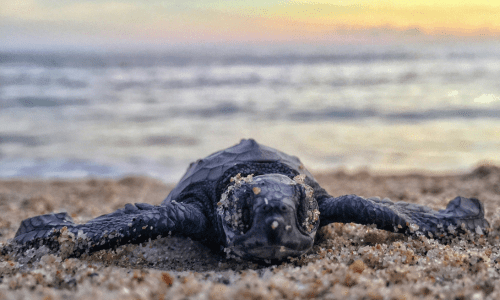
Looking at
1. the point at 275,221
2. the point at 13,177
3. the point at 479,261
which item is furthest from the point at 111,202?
the point at 479,261

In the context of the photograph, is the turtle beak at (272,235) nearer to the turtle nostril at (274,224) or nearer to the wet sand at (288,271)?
the turtle nostril at (274,224)

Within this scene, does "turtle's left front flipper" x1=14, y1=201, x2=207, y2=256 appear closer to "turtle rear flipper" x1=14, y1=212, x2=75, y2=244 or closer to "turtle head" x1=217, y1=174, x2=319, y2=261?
"turtle rear flipper" x1=14, y1=212, x2=75, y2=244

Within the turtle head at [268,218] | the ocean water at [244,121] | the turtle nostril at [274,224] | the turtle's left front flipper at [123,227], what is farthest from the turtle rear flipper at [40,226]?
the ocean water at [244,121]

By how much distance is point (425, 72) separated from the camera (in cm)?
2833

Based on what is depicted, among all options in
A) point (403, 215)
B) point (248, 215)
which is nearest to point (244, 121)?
point (403, 215)

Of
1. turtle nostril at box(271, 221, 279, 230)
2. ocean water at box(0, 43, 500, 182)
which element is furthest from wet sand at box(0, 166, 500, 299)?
ocean water at box(0, 43, 500, 182)

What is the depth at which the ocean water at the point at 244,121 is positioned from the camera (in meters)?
8.77

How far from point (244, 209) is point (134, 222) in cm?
90

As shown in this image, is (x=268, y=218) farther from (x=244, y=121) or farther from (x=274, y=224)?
(x=244, y=121)

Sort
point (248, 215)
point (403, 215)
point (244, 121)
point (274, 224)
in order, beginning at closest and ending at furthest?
1. point (274, 224)
2. point (248, 215)
3. point (403, 215)
4. point (244, 121)

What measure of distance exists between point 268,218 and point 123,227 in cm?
115

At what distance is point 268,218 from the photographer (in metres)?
2.28

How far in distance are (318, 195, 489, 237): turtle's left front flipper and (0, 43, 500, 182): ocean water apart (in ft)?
15.6

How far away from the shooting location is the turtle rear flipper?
2951mm
